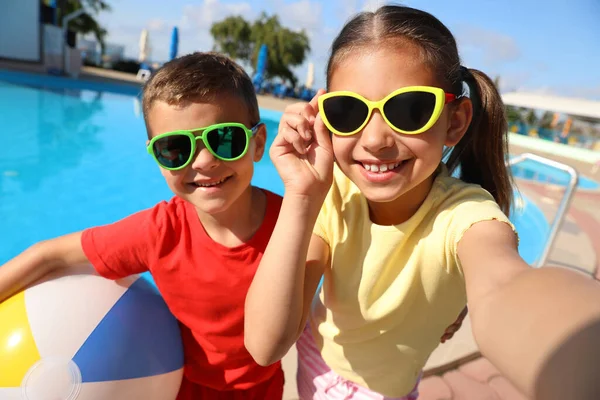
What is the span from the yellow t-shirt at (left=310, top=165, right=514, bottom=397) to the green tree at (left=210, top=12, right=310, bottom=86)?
4406 cm

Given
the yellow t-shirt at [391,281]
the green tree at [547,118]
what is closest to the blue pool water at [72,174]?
the yellow t-shirt at [391,281]

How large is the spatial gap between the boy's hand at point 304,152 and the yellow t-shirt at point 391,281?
234 millimetres

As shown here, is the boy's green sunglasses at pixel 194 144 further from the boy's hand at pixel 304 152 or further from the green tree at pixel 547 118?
the green tree at pixel 547 118

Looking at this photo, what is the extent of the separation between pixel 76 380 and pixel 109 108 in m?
15.5

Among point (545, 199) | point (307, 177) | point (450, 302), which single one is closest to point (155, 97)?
point (307, 177)

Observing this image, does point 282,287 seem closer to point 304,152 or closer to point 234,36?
point 304,152

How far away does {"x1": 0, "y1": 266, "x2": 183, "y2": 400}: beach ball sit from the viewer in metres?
1.67

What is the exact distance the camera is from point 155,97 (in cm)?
173

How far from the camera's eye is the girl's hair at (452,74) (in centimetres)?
136

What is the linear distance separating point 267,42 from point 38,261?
45.5m

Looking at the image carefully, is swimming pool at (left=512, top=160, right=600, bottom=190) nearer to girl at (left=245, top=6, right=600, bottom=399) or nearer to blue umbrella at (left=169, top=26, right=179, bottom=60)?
girl at (left=245, top=6, right=600, bottom=399)

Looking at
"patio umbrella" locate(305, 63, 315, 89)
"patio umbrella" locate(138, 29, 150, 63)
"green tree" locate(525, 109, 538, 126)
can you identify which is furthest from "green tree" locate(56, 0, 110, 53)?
"green tree" locate(525, 109, 538, 126)

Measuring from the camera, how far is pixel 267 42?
145 feet

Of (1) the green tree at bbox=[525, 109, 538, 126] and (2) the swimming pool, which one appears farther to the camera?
(1) the green tree at bbox=[525, 109, 538, 126]
